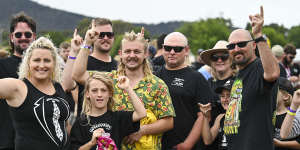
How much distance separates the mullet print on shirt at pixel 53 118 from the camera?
13.5 ft

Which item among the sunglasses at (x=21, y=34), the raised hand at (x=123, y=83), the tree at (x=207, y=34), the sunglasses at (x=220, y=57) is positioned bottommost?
the tree at (x=207, y=34)

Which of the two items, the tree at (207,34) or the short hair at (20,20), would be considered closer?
the short hair at (20,20)

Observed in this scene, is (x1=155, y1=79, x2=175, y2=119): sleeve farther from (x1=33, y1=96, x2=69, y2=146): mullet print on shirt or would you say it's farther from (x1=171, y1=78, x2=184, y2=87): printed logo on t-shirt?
(x1=33, y1=96, x2=69, y2=146): mullet print on shirt

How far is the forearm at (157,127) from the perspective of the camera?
4848 mm

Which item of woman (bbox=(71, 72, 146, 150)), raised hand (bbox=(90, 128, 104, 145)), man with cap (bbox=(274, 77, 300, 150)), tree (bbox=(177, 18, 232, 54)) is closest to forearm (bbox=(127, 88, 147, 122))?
woman (bbox=(71, 72, 146, 150))

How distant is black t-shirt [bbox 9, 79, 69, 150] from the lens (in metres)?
4.07

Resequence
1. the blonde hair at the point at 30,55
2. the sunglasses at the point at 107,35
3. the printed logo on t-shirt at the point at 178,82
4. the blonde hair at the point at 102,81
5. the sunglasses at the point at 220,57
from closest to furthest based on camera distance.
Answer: the blonde hair at the point at 30,55
the blonde hair at the point at 102,81
the printed logo on t-shirt at the point at 178,82
the sunglasses at the point at 107,35
the sunglasses at the point at 220,57

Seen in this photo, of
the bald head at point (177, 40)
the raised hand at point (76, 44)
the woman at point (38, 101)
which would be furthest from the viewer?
the bald head at point (177, 40)

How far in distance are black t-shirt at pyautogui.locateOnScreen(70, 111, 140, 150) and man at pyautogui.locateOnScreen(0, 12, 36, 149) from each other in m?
0.68

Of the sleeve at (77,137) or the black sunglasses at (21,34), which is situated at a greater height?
the black sunglasses at (21,34)

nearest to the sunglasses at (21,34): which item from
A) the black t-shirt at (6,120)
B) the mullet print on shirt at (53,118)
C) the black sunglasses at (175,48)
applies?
the black t-shirt at (6,120)

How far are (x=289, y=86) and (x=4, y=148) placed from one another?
4.11 m

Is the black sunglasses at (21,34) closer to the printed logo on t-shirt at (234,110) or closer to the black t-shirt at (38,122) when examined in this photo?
the black t-shirt at (38,122)

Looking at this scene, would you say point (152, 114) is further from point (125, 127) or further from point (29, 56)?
point (29, 56)
